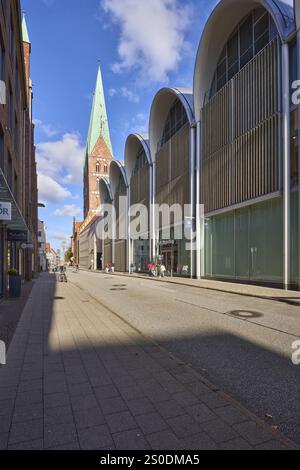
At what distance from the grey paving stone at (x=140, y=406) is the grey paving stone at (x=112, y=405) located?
73mm

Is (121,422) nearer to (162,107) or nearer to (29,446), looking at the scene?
(29,446)

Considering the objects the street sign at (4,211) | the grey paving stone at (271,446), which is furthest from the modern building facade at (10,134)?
the grey paving stone at (271,446)

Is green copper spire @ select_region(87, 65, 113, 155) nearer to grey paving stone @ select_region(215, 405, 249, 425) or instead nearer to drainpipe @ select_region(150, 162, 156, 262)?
drainpipe @ select_region(150, 162, 156, 262)

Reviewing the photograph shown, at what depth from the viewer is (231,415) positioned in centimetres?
349

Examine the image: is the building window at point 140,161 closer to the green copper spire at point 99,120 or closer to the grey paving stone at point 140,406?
the grey paving stone at point 140,406

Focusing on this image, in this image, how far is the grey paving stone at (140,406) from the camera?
361 centimetres

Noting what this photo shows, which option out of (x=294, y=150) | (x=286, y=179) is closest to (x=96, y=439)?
(x=286, y=179)

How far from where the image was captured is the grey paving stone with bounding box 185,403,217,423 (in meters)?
3.43

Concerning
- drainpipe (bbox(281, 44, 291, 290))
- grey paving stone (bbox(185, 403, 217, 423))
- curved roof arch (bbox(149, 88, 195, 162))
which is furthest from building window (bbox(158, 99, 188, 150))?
grey paving stone (bbox(185, 403, 217, 423))

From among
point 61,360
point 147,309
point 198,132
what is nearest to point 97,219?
point 198,132

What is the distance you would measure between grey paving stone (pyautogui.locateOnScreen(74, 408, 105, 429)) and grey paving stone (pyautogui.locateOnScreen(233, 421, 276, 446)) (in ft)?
4.43

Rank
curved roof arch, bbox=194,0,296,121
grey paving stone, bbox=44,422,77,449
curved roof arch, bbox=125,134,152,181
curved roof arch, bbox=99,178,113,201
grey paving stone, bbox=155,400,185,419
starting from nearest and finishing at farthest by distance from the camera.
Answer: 1. grey paving stone, bbox=44,422,77,449
2. grey paving stone, bbox=155,400,185,419
3. curved roof arch, bbox=194,0,296,121
4. curved roof arch, bbox=125,134,152,181
5. curved roof arch, bbox=99,178,113,201

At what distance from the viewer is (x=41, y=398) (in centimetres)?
400
